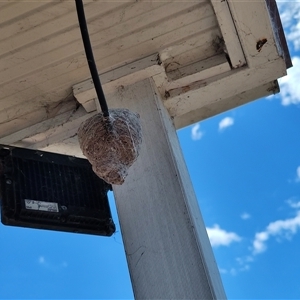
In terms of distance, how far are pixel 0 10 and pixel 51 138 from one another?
37 centimetres

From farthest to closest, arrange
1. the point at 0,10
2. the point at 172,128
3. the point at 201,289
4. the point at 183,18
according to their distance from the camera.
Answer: the point at 172,128, the point at 183,18, the point at 0,10, the point at 201,289

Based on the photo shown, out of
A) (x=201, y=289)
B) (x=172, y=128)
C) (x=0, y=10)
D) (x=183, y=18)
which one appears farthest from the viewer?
(x=172, y=128)

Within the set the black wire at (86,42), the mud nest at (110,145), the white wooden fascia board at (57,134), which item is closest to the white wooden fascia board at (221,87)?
the white wooden fascia board at (57,134)

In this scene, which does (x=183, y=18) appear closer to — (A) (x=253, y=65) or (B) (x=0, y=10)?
(A) (x=253, y=65)

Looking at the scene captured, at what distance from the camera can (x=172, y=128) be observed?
145cm

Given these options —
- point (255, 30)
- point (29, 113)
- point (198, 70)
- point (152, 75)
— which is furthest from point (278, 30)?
point (29, 113)

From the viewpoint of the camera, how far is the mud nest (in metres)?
1.05

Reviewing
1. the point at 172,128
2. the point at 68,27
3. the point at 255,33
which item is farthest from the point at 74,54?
the point at 255,33

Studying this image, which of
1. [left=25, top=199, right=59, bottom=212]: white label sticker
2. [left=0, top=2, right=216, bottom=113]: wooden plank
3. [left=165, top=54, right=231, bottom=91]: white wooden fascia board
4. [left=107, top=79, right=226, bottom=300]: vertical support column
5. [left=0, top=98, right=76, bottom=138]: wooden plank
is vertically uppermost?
[left=0, top=2, right=216, bottom=113]: wooden plank

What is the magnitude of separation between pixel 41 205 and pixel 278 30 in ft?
2.39

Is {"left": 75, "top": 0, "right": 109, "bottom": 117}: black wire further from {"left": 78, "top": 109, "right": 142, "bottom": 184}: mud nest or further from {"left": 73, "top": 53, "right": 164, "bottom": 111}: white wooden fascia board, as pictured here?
{"left": 73, "top": 53, "right": 164, "bottom": 111}: white wooden fascia board

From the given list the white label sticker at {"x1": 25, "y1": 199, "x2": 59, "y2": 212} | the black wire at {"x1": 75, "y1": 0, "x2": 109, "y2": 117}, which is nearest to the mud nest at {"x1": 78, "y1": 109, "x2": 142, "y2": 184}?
the black wire at {"x1": 75, "y1": 0, "x2": 109, "y2": 117}

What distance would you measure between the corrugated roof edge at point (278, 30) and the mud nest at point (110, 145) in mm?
526

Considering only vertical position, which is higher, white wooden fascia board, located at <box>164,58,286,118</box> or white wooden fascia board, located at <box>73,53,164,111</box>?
white wooden fascia board, located at <box>73,53,164,111</box>
